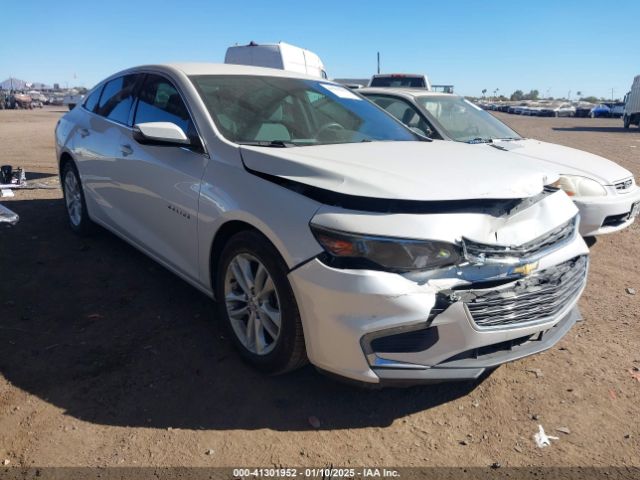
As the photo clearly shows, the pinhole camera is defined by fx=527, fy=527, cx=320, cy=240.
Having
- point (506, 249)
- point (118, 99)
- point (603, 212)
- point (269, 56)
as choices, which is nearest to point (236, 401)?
point (506, 249)

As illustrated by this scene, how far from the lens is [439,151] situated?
3445mm

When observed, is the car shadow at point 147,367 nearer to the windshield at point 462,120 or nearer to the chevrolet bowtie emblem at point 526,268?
the chevrolet bowtie emblem at point 526,268

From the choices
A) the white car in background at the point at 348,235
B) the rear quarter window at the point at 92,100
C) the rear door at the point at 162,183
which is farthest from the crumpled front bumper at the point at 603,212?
the rear quarter window at the point at 92,100

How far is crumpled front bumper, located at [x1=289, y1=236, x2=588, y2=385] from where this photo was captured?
7.73 ft

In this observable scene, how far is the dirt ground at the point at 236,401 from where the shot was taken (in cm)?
247

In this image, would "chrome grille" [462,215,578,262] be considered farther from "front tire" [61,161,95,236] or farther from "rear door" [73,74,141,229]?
"front tire" [61,161,95,236]

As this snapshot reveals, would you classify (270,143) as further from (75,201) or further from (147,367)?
(75,201)

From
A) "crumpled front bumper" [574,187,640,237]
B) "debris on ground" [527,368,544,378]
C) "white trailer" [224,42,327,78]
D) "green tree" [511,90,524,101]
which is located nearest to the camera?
"debris on ground" [527,368,544,378]

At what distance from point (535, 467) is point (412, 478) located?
0.58 meters

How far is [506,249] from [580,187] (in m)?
3.27

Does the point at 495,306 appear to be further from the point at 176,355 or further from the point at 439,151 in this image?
the point at 176,355

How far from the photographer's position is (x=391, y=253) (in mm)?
2404

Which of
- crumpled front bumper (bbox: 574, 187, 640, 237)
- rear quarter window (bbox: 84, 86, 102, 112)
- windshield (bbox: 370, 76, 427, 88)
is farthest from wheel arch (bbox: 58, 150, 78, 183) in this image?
windshield (bbox: 370, 76, 427, 88)

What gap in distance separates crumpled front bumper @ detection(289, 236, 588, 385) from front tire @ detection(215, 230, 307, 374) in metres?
0.12
